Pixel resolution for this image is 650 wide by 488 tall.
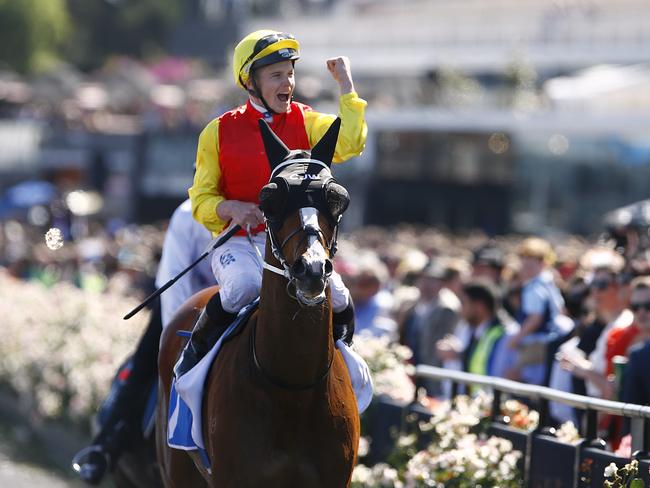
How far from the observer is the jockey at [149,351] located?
7250 mm

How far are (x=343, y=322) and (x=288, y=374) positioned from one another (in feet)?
1.98

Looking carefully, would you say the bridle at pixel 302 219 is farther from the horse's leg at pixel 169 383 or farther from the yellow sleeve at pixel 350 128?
the horse's leg at pixel 169 383

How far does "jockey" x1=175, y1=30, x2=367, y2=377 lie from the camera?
18.1 feet

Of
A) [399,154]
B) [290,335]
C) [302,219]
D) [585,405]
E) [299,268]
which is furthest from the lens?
[399,154]

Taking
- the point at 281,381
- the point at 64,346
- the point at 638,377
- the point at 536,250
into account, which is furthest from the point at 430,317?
the point at 281,381

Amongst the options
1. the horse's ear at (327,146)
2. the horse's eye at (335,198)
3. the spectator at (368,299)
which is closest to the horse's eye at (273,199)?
the horse's eye at (335,198)

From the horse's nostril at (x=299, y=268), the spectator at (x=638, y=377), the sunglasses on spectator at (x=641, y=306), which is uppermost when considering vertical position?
the horse's nostril at (x=299, y=268)

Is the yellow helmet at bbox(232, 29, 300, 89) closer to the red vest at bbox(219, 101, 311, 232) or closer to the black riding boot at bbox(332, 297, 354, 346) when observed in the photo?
the red vest at bbox(219, 101, 311, 232)

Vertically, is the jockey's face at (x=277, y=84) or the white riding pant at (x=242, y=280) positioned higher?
the jockey's face at (x=277, y=84)

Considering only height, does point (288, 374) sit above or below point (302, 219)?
below

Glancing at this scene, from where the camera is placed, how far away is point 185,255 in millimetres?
7320

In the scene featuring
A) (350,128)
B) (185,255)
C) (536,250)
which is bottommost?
(536,250)

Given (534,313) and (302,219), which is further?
(534,313)

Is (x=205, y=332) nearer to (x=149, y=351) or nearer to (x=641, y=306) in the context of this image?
(x=149, y=351)
